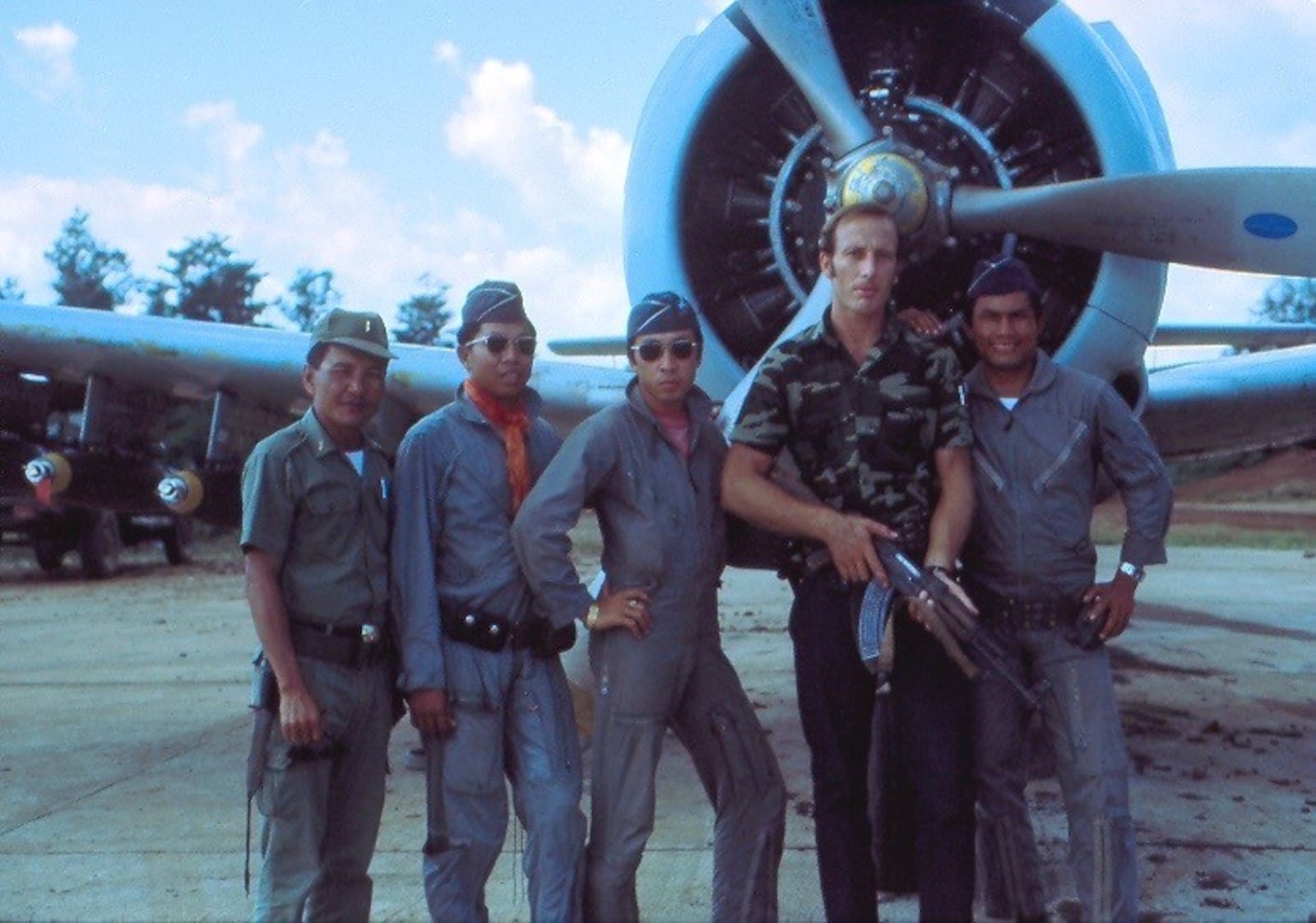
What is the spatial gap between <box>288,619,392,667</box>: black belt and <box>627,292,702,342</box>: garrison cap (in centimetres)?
92

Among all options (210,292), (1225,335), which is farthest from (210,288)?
(1225,335)

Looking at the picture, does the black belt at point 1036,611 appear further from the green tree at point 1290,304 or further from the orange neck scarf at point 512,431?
the green tree at point 1290,304

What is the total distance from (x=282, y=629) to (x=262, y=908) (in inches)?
23.7

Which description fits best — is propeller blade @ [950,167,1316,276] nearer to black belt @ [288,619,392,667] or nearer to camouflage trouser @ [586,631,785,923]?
camouflage trouser @ [586,631,785,923]

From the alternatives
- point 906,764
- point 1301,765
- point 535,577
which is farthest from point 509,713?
point 1301,765

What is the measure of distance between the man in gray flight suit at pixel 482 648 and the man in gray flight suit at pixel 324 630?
0.11 meters

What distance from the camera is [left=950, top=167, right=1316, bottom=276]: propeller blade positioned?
13.9 feet

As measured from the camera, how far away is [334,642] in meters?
3.12

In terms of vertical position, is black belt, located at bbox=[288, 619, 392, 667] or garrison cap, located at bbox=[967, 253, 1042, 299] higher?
garrison cap, located at bbox=[967, 253, 1042, 299]

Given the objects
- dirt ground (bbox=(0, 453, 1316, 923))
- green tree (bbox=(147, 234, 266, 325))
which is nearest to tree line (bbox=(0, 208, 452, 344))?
green tree (bbox=(147, 234, 266, 325))

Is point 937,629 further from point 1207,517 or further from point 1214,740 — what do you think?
point 1207,517

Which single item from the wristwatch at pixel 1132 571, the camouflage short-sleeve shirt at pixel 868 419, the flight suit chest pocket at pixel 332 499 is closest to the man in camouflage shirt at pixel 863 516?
the camouflage short-sleeve shirt at pixel 868 419

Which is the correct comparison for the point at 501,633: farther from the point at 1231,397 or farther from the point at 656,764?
the point at 1231,397

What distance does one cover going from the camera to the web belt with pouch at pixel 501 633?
3154 millimetres
